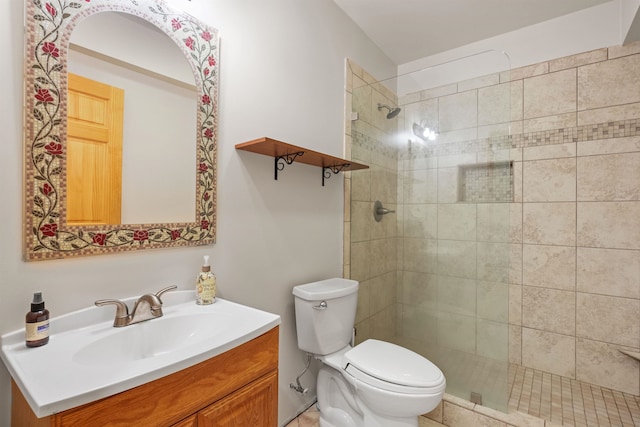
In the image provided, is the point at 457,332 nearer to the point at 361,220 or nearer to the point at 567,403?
the point at 567,403

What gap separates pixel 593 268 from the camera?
6.94 feet

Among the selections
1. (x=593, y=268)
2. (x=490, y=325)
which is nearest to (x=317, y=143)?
(x=490, y=325)

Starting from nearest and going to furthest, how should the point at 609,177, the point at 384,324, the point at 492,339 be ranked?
the point at 492,339 → the point at 609,177 → the point at 384,324

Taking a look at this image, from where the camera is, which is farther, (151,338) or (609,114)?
(609,114)

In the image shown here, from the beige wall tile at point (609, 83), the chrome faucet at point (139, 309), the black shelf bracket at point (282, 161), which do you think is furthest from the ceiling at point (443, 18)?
the chrome faucet at point (139, 309)

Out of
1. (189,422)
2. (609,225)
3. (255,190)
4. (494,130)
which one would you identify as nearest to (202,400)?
(189,422)

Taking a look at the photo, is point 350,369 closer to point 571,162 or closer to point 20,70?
point 20,70

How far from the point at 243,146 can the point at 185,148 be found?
0.85 feet

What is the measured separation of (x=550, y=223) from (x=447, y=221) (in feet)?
2.83

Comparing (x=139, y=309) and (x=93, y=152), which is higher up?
(x=93, y=152)

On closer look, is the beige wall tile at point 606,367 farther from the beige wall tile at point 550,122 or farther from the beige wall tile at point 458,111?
the beige wall tile at point 458,111

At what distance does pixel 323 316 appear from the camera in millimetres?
1606

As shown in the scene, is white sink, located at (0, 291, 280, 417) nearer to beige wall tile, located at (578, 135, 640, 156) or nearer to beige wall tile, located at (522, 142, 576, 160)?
beige wall tile, located at (522, 142, 576, 160)

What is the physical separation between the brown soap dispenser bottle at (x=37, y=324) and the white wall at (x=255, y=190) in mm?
77
